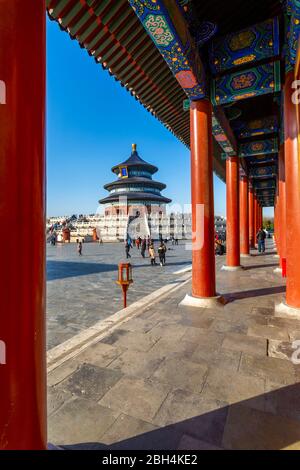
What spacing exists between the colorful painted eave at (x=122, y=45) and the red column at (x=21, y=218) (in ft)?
8.55

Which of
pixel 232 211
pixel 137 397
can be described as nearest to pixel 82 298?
pixel 137 397

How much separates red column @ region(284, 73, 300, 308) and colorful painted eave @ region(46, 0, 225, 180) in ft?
8.14

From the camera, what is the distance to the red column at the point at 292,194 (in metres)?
4.07

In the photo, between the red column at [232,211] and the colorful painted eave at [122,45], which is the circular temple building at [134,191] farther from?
the colorful painted eave at [122,45]

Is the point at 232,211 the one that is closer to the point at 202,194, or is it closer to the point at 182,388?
the point at 202,194

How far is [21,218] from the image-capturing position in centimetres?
118

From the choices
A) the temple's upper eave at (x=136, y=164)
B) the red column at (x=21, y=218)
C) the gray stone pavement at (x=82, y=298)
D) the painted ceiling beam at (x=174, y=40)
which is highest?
the temple's upper eave at (x=136, y=164)

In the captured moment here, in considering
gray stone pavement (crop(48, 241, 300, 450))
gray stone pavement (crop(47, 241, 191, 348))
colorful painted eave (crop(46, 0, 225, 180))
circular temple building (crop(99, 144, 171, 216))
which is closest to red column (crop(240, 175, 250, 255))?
gray stone pavement (crop(47, 241, 191, 348))

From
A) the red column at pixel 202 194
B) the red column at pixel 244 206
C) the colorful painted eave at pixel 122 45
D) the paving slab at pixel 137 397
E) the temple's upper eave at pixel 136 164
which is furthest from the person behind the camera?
the temple's upper eave at pixel 136 164

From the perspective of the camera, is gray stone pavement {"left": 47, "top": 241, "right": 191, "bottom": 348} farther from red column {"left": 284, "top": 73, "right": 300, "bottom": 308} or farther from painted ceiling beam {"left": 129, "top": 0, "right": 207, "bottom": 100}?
painted ceiling beam {"left": 129, "top": 0, "right": 207, "bottom": 100}

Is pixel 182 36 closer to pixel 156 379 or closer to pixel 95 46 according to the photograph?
pixel 95 46

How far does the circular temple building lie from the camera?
135 ft

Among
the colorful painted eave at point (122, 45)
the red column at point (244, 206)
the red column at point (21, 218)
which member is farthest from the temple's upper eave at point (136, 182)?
the red column at point (21, 218)

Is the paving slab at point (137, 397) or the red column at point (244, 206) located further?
the red column at point (244, 206)
